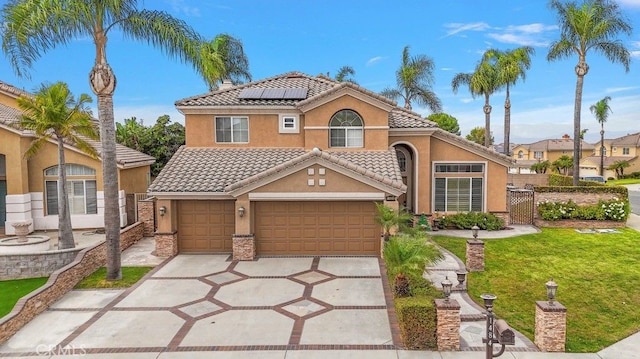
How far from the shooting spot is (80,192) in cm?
2153

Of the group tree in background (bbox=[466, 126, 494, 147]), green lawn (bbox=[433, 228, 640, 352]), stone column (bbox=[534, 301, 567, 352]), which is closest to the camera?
stone column (bbox=[534, 301, 567, 352])

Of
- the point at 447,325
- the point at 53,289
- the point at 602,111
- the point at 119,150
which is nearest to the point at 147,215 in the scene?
the point at 119,150

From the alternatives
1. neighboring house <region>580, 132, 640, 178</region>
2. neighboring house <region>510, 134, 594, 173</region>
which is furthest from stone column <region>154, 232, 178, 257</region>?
neighboring house <region>580, 132, 640, 178</region>

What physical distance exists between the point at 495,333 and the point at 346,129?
1318 centimetres

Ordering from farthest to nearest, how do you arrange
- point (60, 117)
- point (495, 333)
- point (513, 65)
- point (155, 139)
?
point (513, 65) < point (155, 139) < point (60, 117) < point (495, 333)

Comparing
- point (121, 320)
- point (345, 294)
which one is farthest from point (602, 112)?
point (121, 320)

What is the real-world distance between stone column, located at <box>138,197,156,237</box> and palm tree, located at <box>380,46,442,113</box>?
24.5m

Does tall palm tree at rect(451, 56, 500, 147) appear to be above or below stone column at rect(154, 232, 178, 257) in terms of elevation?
above

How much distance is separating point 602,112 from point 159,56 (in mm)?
64779

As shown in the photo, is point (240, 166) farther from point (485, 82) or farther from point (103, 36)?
point (485, 82)

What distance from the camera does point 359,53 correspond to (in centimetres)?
4112

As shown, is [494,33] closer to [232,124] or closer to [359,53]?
[359,53]

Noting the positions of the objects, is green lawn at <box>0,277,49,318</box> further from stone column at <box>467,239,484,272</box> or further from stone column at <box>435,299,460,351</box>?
stone column at <box>467,239,484,272</box>

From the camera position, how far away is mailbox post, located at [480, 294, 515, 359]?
7445 mm
